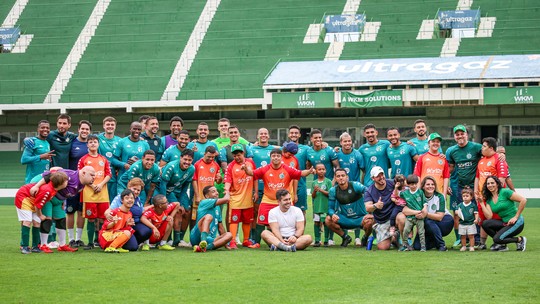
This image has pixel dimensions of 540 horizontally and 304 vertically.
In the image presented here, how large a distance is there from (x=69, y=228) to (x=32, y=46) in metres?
32.7

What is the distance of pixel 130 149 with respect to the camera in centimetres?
1456

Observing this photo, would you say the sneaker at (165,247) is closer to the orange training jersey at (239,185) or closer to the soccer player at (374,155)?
the orange training jersey at (239,185)

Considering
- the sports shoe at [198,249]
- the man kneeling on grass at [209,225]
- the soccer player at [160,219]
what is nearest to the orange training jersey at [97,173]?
the soccer player at [160,219]

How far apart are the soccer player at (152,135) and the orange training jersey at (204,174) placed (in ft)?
3.00

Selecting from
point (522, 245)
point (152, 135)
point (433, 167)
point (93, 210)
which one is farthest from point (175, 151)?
point (522, 245)

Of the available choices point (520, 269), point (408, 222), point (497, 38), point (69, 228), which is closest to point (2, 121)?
point (497, 38)

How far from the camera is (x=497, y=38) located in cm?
3875

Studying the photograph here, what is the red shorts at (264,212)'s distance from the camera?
46.3 feet

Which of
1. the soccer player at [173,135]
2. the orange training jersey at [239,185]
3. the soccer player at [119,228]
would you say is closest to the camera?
the soccer player at [119,228]

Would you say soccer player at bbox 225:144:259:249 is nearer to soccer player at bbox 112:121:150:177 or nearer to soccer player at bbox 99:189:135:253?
soccer player at bbox 112:121:150:177

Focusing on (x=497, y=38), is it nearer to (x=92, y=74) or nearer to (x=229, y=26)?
(x=229, y=26)

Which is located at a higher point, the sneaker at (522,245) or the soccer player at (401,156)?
the soccer player at (401,156)

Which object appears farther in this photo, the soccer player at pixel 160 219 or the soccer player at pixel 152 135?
the soccer player at pixel 152 135

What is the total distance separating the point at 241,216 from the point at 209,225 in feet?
3.77
